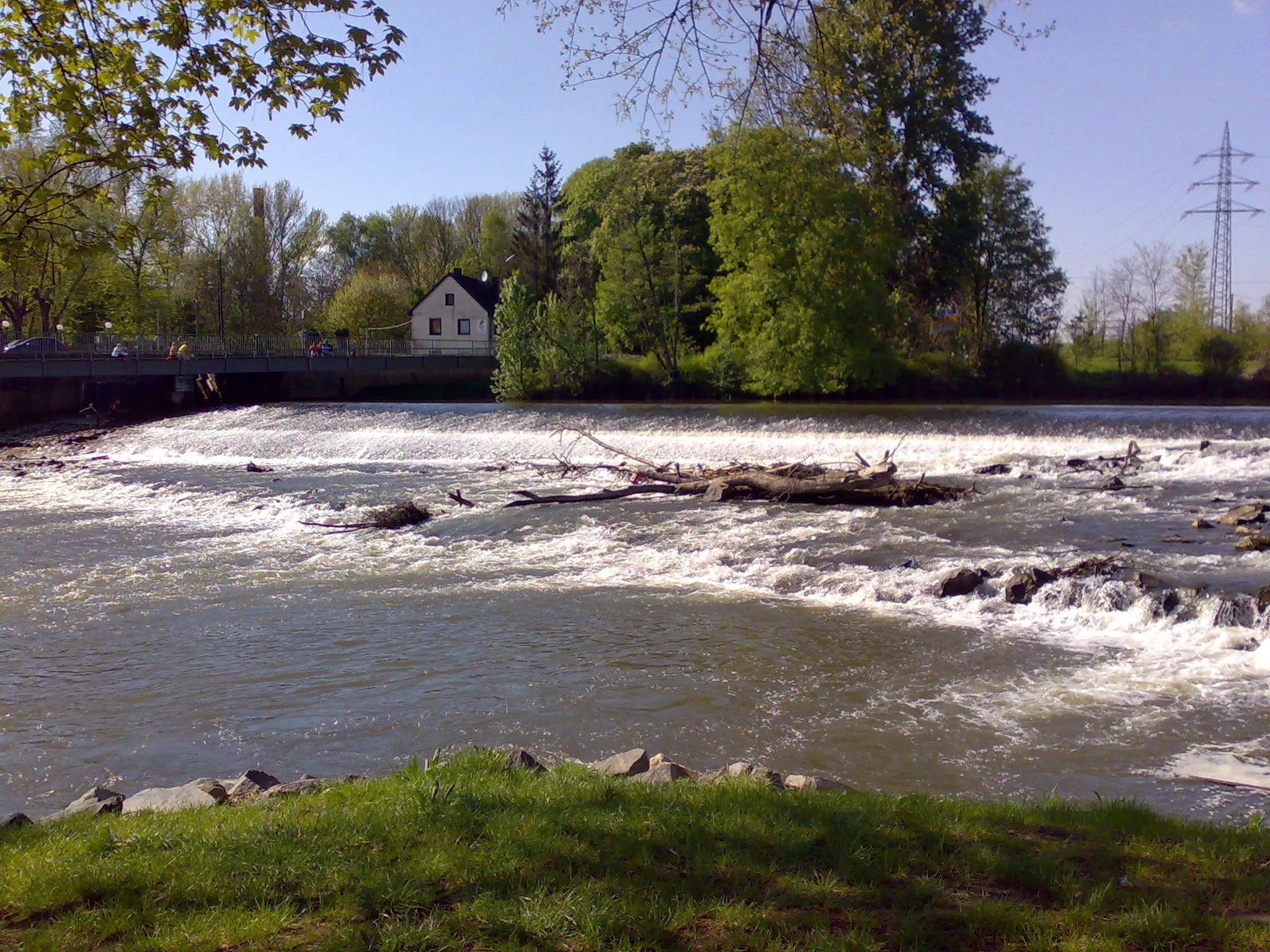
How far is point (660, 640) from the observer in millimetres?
10625

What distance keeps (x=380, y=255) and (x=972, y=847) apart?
95825 mm

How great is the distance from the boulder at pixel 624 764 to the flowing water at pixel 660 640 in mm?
1082

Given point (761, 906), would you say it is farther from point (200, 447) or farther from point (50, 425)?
point (50, 425)

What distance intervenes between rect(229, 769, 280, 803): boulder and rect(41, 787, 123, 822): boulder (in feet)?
2.14

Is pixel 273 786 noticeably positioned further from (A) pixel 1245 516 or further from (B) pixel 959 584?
(A) pixel 1245 516

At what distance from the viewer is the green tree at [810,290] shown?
135 ft

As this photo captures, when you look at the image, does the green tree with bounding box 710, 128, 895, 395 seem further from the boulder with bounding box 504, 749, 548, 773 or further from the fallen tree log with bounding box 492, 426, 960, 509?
Answer: the boulder with bounding box 504, 749, 548, 773

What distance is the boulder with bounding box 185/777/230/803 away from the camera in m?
6.00

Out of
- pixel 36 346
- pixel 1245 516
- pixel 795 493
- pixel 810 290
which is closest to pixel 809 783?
pixel 1245 516

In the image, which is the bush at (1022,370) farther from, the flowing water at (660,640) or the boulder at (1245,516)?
the boulder at (1245,516)

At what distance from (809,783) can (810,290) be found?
124 feet

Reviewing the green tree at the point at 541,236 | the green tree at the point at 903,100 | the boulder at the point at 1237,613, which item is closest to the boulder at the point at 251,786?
the green tree at the point at 903,100

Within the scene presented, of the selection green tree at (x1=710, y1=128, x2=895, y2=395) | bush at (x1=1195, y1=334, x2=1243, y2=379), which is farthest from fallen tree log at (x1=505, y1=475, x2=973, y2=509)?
bush at (x1=1195, y1=334, x2=1243, y2=379)

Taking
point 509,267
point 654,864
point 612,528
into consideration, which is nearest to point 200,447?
point 612,528
